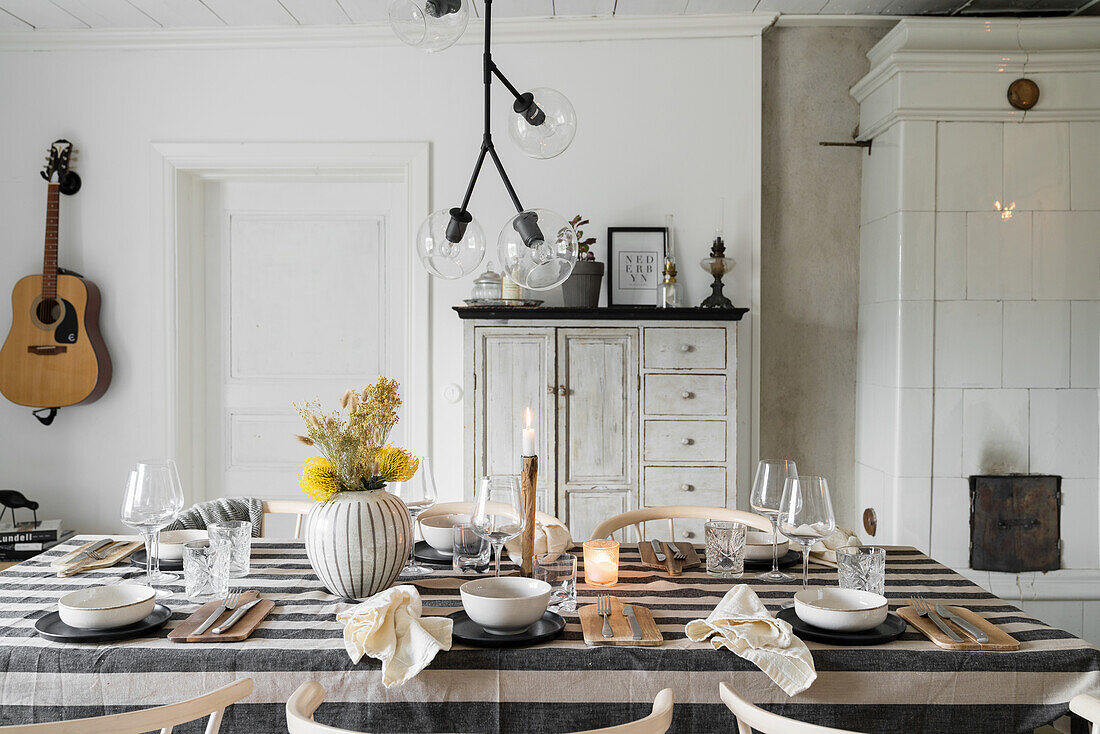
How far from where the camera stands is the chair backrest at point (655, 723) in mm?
988

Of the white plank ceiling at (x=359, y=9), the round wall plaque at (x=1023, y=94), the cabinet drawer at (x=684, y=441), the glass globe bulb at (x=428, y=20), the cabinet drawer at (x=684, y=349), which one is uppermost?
the white plank ceiling at (x=359, y=9)

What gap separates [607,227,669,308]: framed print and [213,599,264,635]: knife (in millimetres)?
2153

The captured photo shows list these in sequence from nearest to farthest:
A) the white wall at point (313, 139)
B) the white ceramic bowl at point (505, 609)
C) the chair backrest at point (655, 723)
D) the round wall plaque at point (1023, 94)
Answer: the chair backrest at point (655, 723), the white ceramic bowl at point (505, 609), the round wall plaque at point (1023, 94), the white wall at point (313, 139)

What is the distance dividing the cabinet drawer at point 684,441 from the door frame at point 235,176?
103 cm

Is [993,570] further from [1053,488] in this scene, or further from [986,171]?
[986,171]

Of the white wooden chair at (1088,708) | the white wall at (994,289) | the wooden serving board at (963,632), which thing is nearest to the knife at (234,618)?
the wooden serving board at (963,632)

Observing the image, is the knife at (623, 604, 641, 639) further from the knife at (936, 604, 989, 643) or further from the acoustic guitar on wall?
the acoustic guitar on wall

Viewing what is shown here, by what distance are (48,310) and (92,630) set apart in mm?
2559

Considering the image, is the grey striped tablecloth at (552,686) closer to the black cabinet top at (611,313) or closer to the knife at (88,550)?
the knife at (88,550)

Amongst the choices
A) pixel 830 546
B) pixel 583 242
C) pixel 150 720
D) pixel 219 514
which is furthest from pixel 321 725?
pixel 583 242

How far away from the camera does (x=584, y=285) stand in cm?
316

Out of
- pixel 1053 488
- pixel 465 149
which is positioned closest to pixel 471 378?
pixel 465 149

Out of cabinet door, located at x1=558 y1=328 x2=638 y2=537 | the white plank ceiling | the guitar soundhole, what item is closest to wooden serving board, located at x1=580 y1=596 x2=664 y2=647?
cabinet door, located at x1=558 y1=328 x2=638 y2=537

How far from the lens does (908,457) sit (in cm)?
305
